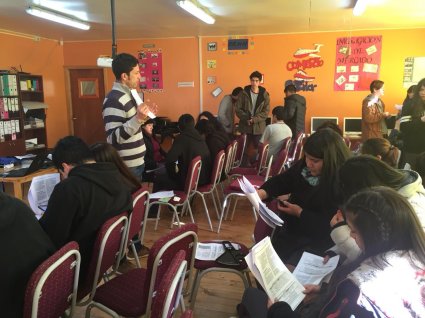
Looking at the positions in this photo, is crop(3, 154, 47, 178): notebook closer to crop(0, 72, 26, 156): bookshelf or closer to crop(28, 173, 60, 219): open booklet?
crop(28, 173, 60, 219): open booklet

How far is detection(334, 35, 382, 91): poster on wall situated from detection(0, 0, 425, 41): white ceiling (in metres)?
0.25

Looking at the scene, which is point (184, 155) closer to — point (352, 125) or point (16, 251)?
point (16, 251)

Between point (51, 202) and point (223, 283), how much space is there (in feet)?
4.99

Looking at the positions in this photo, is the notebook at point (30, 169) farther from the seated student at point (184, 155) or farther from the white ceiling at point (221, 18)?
the white ceiling at point (221, 18)

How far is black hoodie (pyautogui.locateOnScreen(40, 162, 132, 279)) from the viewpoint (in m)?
1.62

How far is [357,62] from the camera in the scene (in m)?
6.41

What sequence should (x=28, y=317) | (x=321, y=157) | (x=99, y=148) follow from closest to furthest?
(x=28, y=317) → (x=321, y=157) → (x=99, y=148)

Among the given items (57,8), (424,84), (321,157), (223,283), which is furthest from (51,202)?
(57,8)

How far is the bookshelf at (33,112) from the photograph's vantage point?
6426 mm

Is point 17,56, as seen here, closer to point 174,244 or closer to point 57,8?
point 57,8

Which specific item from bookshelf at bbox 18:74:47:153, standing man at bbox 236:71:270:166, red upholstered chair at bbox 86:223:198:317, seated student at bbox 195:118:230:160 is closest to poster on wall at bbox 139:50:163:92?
bookshelf at bbox 18:74:47:153

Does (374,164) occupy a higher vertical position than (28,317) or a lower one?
higher

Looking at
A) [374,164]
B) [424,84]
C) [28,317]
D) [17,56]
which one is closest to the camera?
[28,317]

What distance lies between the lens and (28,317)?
121 centimetres
